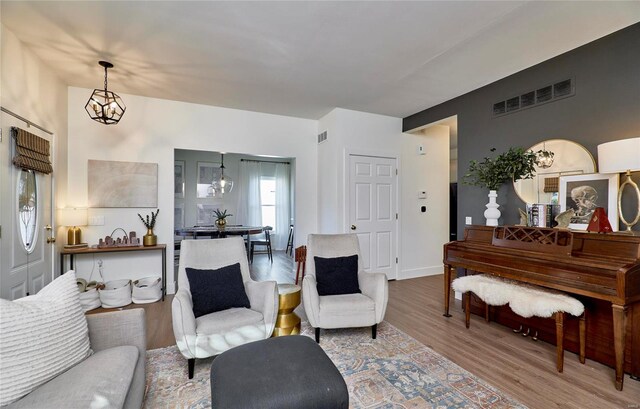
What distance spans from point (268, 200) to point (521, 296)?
20.7 feet

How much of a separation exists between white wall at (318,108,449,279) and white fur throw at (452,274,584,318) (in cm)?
202

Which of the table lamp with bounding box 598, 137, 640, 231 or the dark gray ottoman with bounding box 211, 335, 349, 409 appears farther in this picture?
the table lamp with bounding box 598, 137, 640, 231

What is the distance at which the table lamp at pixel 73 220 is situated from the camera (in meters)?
3.37

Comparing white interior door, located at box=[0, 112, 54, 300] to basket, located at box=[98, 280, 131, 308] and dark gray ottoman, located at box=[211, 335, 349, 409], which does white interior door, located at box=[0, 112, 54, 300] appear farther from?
dark gray ottoman, located at box=[211, 335, 349, 409]

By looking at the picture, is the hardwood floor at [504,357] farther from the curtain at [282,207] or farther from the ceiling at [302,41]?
the curtain at [282,207]

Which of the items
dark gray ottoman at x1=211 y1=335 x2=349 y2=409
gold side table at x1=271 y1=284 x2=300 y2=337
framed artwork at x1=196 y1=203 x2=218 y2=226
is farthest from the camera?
framed artwork at x1=196 y1=203 x2=218 y2=226

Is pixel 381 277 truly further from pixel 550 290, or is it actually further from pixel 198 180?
pixel 198 180

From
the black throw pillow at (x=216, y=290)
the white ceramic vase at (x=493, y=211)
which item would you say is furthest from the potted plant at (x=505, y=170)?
the black throw pillow at (x=216, y=290)

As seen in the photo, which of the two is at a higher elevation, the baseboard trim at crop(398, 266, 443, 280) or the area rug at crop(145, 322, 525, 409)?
the baseboard trim at crop(398, 266, 443, 280)

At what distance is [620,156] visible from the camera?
7.26 ft

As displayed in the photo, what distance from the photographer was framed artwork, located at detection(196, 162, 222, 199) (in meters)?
7.11

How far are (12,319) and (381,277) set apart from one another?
2.41 meters

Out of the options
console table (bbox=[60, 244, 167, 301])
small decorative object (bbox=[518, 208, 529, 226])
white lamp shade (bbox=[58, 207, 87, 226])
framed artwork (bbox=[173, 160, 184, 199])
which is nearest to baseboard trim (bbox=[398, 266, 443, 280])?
small decorative object (bbox=[518, 208, 529, 226])

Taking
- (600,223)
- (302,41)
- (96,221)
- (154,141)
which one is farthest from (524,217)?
(96,221)
